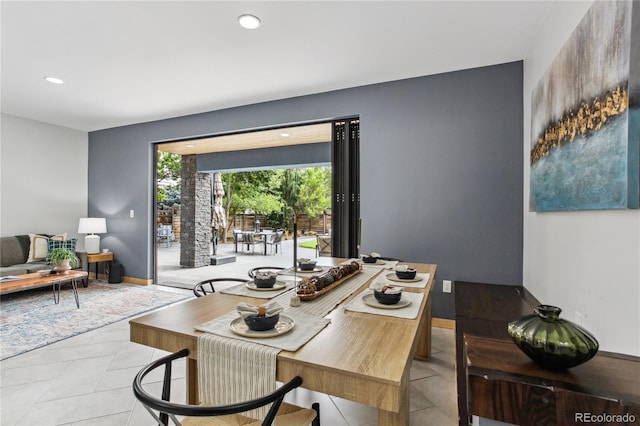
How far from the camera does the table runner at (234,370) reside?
0.95 meters

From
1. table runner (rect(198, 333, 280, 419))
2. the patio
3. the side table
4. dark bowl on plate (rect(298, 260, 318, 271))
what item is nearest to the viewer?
table runner (rect(198, 333, 280, 419))

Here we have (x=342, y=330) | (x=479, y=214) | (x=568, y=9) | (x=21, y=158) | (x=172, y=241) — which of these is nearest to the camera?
(x=342, y=330)

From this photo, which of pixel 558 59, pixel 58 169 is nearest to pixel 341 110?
pixel 558 59

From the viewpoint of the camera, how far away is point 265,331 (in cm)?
109

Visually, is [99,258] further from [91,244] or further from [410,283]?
[410,283]

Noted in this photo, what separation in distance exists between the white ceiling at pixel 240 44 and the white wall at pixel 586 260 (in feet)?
1.53

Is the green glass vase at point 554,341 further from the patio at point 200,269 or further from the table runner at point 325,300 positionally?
the patio at point 200,269

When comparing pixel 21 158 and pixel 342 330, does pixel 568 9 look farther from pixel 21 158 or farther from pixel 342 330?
pixel 21 158

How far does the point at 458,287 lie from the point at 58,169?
640 centimetres

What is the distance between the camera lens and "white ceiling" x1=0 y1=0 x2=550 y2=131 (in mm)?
2258

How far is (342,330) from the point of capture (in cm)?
115

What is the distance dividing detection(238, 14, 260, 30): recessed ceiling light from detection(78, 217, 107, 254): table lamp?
4.48 meters

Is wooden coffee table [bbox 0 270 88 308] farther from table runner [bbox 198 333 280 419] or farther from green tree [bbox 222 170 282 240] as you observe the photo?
green tree [bbox 222 170 282 240]

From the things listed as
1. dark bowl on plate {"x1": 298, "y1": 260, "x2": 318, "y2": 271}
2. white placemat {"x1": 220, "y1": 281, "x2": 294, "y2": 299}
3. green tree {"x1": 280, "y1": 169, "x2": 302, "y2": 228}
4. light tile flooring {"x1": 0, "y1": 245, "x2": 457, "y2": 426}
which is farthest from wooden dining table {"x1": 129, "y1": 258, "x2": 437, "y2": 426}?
green tree {"x1": 280, "y1": 169, "x2": 302, "y2": 228}
